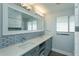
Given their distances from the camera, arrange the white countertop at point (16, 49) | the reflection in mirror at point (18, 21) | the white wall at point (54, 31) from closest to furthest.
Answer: the white countertop at point (16, 49) → the reflection in mirror at point (18, 21) → the white wall at point (54, 31)

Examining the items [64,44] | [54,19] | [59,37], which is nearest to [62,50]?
[64,44]

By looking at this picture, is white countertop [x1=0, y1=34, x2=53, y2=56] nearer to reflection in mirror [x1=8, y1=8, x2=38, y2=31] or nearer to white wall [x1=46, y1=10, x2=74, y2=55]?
reflection in mirror [x1=8, y1=8, x2=38, y2=31]

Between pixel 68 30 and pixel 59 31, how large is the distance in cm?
38

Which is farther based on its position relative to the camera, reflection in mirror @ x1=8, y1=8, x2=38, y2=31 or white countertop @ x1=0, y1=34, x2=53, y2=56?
reflection in mirror @ x1=8, y1=8, x2=38, y2=31

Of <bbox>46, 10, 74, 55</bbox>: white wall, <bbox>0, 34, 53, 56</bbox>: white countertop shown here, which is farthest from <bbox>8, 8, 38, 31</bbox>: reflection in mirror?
<bbox>46, 10, 74, 55</bbox>: white wall

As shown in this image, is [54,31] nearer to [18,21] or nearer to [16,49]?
[18,21]

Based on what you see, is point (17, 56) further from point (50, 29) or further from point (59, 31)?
point (59, 31)

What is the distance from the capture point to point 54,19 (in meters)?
3.29

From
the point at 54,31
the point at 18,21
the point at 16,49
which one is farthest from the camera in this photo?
the point at 54,31

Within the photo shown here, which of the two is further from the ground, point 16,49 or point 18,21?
point 18,21

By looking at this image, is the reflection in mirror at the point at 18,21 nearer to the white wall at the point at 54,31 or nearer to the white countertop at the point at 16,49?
the white countertop at the point at 16,49

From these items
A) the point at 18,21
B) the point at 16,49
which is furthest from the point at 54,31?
the point at 16,49

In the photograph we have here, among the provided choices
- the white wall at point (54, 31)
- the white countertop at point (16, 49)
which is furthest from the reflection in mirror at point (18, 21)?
the white wall at point (54, 31)

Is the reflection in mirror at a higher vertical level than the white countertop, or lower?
higher
